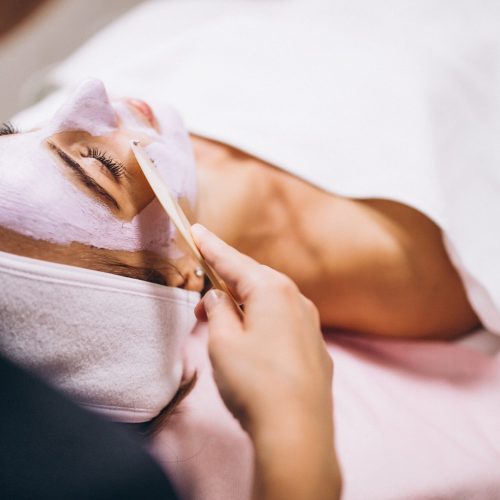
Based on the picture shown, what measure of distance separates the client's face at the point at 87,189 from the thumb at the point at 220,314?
5.3 inches

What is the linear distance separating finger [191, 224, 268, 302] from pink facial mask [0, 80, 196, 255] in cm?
11

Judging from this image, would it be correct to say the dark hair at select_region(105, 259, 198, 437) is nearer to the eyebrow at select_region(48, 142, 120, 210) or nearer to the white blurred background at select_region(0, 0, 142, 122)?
the eyebrow at select_region(48, 142, 120, 210)

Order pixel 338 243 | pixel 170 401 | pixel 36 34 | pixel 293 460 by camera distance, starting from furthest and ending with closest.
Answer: pixel 36 34, pixel 338 243, pixel 170 401, pixel 293 460

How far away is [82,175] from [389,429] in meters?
0.49

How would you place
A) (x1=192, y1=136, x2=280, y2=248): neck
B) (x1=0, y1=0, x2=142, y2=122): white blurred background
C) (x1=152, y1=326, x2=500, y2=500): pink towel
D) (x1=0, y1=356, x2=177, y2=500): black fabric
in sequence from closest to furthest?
(x1=0, y1=356, x2=177, y2=500): black fabric < (x1=152, y1=326, x2=500, y2=500): pink towel < (x1=192, y1=136, x2=280, y2=248): neck < (x1=0, y1=0, x2=142, y2=122): white blurred background

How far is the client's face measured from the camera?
511mm

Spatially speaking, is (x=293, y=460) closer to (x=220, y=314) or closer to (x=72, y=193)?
(x=220, y=314)

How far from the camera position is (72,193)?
0.54 meters

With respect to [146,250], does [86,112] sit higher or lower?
higher

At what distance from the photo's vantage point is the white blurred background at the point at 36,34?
1.19m

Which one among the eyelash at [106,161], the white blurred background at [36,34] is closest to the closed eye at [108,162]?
the eyelash at [106,161]

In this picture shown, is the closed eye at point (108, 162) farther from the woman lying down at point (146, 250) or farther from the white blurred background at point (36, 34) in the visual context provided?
the white blurred background at point (36, 34)

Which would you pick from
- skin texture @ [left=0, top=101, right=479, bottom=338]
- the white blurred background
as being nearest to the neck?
skin texture @ [left=0, top=101, right=479, bottom=338]

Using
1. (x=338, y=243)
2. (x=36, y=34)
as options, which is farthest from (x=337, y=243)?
(x=36, y=34)
